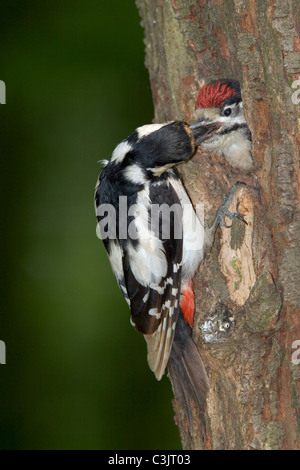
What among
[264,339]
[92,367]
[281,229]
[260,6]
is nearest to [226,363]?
[264,339]

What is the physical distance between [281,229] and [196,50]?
0.84 meters

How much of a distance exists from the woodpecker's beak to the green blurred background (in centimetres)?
132

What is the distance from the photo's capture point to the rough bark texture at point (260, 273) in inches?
74.5

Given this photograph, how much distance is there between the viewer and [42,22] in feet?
11.2

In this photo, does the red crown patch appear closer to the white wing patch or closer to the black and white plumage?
the black and white plumage

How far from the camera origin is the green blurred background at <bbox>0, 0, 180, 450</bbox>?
342 centimetres

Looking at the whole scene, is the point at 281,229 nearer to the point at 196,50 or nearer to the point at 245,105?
the point at 245,105

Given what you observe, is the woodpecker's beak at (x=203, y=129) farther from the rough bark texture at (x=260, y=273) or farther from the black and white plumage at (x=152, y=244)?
the rough bark texture at (x=260, y=273)

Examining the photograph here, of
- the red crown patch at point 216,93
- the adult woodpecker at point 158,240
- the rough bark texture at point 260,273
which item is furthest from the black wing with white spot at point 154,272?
the red crown patch at point 216,93

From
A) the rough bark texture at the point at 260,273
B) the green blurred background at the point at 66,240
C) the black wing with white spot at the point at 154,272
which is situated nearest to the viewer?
the rough bark texture at the point at 260,273

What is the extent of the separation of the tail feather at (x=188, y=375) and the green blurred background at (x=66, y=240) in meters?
1.22

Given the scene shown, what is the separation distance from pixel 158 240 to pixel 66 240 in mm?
1420

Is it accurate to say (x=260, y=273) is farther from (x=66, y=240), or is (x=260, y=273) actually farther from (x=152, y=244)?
(x=66, y=240)

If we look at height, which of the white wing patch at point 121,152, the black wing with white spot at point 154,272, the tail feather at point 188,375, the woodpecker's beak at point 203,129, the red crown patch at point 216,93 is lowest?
the tail feather at point 188,375
